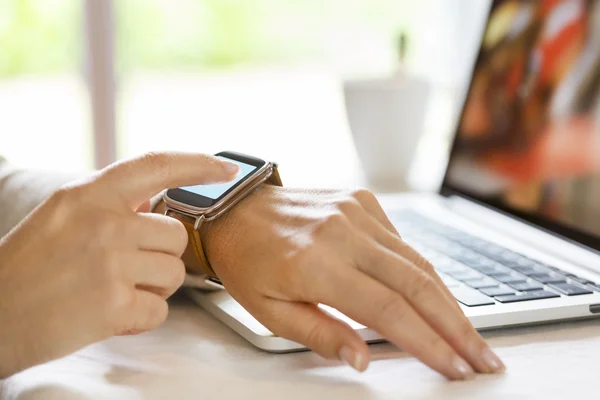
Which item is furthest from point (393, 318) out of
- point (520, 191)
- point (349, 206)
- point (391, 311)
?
point (520, 191)

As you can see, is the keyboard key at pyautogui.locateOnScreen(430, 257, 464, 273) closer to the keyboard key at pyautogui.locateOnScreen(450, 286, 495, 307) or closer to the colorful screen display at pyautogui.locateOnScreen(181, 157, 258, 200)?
the keyboard key at pyautogui.locateOnScreen(450, 286, 495, 307)

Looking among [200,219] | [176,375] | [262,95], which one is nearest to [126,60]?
[262,95]

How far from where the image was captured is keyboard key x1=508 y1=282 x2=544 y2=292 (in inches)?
27.2

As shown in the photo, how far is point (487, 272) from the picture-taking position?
75cm

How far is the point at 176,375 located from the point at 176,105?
5.33ft

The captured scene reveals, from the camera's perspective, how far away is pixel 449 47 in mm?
1980

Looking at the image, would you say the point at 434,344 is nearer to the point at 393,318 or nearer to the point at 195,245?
the point at 393,318

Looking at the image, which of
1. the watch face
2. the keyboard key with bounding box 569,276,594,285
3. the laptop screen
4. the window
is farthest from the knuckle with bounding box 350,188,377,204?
the window

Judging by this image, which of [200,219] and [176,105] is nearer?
[200,219]

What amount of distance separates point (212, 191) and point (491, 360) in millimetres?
280

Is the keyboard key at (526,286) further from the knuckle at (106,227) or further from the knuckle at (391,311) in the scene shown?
the knuckle at (106,227)

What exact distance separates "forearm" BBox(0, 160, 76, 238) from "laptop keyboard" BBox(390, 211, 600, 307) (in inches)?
15.9

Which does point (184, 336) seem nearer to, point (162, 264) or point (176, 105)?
point (162, 264)

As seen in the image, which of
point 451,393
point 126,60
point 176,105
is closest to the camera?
point 451,393
